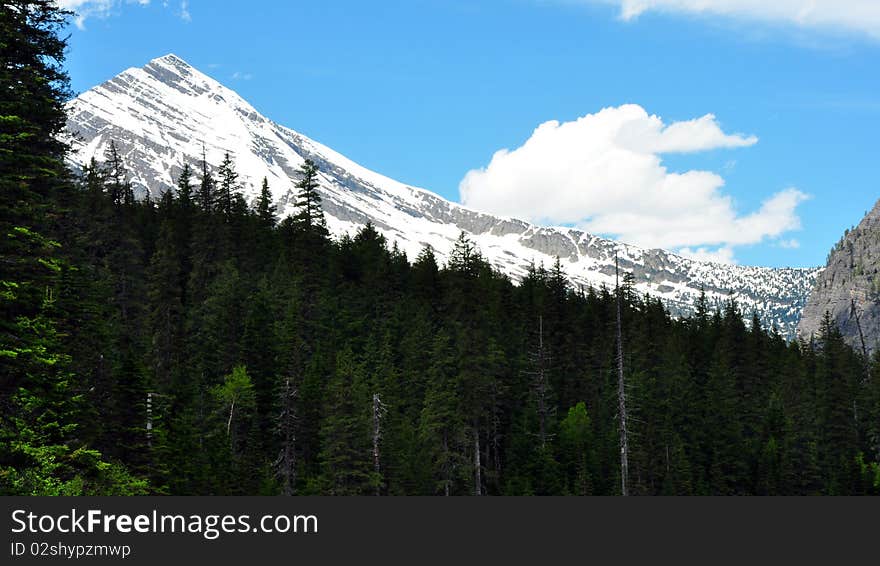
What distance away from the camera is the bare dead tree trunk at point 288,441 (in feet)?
172

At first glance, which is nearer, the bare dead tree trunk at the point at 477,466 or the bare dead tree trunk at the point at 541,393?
the bare dead tree trunk at the point at 477,466

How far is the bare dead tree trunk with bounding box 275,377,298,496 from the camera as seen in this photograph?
52.4 m

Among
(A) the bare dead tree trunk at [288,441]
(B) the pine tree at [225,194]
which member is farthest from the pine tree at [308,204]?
(A) the bare dead tree trunk at [288,441]

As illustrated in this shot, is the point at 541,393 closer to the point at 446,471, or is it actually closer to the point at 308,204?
the point at 446,471

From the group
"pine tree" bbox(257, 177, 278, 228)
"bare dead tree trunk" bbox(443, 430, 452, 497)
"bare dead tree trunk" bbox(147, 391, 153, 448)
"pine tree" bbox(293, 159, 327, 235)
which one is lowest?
"bare dead tree trunk" bbox(443, 430, 452, 497)

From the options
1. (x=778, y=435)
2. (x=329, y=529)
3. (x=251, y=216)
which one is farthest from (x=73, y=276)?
(x=778, y=435)

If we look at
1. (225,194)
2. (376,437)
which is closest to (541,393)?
(376,437)

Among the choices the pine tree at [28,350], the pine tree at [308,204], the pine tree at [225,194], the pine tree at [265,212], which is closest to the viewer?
the pine tree at [28,350]

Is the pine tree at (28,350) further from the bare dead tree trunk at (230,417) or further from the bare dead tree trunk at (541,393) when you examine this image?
the bare dead tree trunk at (541,393)

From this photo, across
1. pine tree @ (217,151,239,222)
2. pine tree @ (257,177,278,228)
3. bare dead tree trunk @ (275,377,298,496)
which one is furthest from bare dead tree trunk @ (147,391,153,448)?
pine tree @ (257,177,278,228)

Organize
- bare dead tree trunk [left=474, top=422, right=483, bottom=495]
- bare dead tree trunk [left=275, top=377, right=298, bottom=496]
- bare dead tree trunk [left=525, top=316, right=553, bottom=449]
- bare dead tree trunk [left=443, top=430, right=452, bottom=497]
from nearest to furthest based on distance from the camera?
bare dead tree trunk [left=275, top=377, right=298, bottom=496] → bare dead tree trunk [left=443, top=430, right=452, bottom=497] → bare dead tree trunk [left=474, top=422, right=483, bottom=495] → bare dead tree trunk [left=525, top=316, right=553, bottom=449]

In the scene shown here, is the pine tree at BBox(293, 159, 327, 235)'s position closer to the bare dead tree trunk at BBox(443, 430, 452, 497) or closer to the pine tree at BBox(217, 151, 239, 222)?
the pine tree at BBox(217, 151, 239, 222)

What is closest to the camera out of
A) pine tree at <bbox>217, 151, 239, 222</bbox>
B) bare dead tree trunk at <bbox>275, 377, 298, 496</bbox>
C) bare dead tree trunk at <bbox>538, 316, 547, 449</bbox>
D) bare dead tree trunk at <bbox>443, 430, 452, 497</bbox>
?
bare dead tree trunk at <bbox>275, 377, 298, 496</bbox>

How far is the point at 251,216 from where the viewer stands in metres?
96.1
